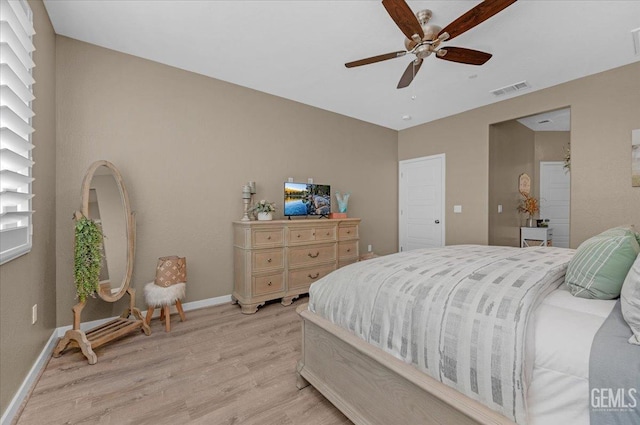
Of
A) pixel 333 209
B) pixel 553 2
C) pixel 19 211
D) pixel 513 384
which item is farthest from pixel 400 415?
pixel 333 209

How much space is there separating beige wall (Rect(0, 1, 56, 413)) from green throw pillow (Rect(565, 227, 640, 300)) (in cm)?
277

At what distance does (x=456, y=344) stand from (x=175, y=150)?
3.16 meters

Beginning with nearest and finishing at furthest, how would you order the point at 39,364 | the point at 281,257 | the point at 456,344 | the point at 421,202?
the point at 456,344, the point at 39,364, the point at 281,257, the point at 421,202

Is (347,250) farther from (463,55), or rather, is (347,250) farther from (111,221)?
(111,221)

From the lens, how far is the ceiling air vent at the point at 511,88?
3435 mm

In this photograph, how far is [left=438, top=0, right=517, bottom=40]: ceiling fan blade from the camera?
167cm

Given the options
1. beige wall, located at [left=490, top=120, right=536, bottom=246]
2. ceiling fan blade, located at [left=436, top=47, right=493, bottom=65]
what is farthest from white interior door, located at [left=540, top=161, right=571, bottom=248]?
ceiling fan blade, located at [left=436, top=47, right=493, bottom=65]

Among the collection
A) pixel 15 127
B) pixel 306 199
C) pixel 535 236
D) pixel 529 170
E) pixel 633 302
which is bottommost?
pixel 535 236

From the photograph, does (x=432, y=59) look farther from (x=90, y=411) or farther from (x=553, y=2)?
(x=90, y=411)

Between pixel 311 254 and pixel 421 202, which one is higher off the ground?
pixel 421 202

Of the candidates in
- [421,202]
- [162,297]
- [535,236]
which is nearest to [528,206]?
[535,236]

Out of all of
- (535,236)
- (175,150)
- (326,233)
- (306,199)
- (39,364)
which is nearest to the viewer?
(39,364)

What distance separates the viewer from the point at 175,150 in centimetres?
307

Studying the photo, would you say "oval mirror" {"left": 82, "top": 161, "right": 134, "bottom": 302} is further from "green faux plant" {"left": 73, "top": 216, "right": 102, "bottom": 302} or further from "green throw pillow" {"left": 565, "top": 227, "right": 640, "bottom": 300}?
"green throw pillow" {"left": 565, "top": 227, "right": 640, "bottom": 300}
